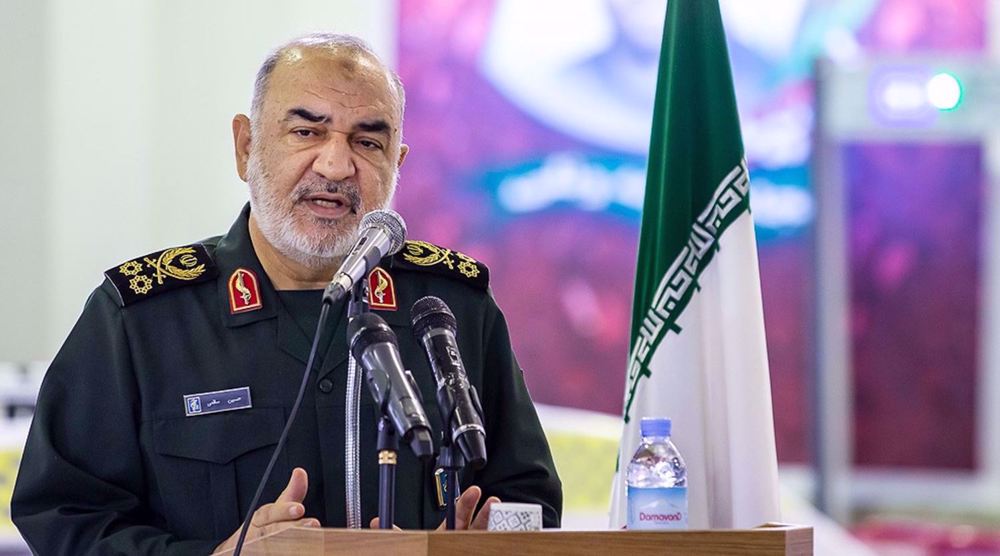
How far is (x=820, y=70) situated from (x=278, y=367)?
14.8ft

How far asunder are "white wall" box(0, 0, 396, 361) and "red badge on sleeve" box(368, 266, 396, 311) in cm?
345

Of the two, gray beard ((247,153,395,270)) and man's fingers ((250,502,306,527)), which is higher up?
gray beard ((247,153,395,270))

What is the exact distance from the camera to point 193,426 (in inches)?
84.7

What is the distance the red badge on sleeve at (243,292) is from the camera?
2.26m

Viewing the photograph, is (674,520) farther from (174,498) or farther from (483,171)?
(483,171)

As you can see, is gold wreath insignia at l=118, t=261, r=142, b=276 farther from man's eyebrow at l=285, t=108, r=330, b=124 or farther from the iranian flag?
the iranian flag

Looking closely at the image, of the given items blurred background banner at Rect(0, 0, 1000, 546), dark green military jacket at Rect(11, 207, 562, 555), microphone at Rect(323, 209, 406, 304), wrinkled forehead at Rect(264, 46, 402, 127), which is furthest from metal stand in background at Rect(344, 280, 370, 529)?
blurred background banner at Rect(0, 0, 1000, 546)

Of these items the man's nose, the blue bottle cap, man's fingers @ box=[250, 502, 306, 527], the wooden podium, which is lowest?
the wooden podium

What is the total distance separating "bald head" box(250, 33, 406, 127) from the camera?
225 cm

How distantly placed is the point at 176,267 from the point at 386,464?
0.79 meters

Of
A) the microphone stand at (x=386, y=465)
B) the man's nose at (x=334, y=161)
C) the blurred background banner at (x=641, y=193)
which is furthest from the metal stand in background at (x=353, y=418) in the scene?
the blurred background banner at (x=641, y=193)

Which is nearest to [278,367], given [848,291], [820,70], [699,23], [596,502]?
[699,23]

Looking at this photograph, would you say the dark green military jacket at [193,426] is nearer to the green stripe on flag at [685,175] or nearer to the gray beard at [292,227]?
the gray beard at [292,227]

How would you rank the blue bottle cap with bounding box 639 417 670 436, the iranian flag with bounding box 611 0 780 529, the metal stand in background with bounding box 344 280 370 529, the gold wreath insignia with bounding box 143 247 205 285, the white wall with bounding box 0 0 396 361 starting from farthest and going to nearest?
1. the white wall with bounding box 0 0 396 361
2. the iranian flag with bounding box 611 0 780 529
3. the gold wreath insignia with bounding box 143 247 205 285
4. the blue bottle cap with bounding box 639 417 670 436
5. the metal stand in background with bounding box 344 280 370 529
